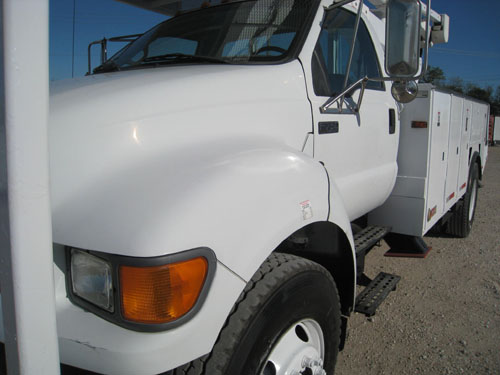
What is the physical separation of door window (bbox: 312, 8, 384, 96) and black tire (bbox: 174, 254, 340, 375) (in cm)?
109

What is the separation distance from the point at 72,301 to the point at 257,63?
1441mm

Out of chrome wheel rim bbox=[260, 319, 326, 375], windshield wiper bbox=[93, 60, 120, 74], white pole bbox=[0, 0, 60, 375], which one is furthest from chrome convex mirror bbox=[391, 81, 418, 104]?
white pole bbox=[0, 0, 60, 375]

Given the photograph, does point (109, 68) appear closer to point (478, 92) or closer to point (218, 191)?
point (218, 191)

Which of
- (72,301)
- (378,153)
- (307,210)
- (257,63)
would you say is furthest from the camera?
(378,153)

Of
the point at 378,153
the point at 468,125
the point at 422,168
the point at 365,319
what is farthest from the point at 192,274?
the point at 468,125

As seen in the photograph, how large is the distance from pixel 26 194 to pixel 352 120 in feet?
6.82

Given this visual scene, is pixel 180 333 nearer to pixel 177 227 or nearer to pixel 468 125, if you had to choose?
pixel 177 227

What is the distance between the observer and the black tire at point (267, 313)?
135 cm

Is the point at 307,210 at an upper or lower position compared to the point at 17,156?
lower

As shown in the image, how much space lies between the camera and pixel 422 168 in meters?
3.41

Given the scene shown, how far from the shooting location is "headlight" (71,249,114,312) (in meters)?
1.24

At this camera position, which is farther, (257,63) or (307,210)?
(257,63)

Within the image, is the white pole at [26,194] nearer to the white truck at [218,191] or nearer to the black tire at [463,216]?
the white truck at [218,191]

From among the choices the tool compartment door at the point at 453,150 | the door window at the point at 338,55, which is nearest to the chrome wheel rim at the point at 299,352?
the door window at the point at 338,55
